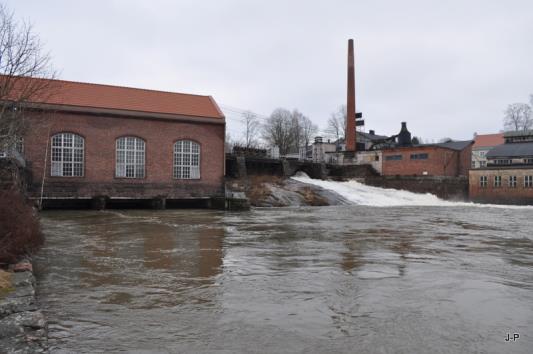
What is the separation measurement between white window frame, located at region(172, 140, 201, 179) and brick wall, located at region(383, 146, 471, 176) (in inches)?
942

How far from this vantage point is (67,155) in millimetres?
27578

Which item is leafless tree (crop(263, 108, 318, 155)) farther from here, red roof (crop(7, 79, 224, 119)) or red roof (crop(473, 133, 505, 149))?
red roof (crop(7, 79, 224, 119))

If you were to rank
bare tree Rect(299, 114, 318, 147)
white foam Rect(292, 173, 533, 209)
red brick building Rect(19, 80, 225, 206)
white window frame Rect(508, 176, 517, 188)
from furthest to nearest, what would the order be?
bare tree Rect(299, 114, 318, 147) → white window frame Rect(508, 176, 517, 188) → white foam Rect(292, 173, 533, 209) → red brick building Rect(19, 80, 225, 206)

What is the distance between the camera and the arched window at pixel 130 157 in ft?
95.9

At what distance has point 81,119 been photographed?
28.1 metres

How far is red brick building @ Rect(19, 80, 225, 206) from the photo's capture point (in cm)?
2695

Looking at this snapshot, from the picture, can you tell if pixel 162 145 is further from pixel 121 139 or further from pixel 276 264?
pixel 276 264

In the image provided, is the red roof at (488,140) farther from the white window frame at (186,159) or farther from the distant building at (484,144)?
the white window frame at (186,159)

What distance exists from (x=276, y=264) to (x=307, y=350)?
4653 mm

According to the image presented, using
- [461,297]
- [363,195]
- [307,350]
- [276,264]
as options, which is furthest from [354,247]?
[363,195]

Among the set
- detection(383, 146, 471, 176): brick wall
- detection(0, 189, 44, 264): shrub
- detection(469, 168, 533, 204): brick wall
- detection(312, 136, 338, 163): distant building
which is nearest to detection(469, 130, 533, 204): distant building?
detection(469, 168, 533, 204): brick wall

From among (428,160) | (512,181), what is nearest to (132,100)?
(428,160)

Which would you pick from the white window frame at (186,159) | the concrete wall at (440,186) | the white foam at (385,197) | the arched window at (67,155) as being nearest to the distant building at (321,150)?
the concrete wall at (440,186)

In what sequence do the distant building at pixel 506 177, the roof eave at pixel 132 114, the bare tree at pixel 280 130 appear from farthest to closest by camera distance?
the bare tree at pixel 280 130
the distant building at pixel 506 177
the roof eave at pixel 132 114
